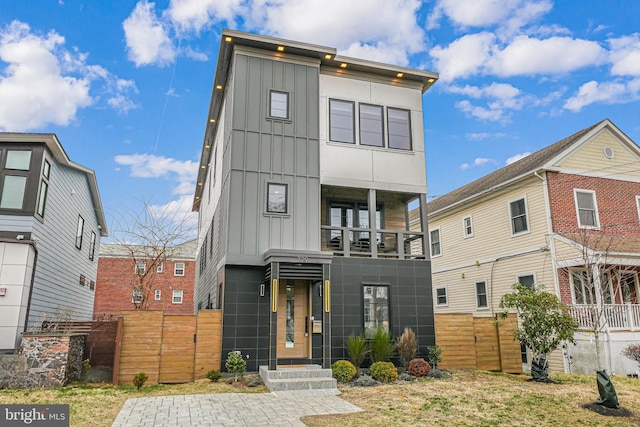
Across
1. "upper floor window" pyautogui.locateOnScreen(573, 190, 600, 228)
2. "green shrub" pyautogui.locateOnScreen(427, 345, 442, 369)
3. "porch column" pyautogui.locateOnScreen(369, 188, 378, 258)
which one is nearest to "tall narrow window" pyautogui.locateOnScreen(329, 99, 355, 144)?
"porch column" pyautogui.locateOnScreen(369, 188, 378, 258)

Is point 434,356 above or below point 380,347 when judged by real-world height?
below

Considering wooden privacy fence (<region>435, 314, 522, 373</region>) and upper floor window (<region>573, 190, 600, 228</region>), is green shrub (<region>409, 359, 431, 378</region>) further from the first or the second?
upper floor window (<region>573, 190, 600, 228</region>)

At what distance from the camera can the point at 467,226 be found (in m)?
19.3

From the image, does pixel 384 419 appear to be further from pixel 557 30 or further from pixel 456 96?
pixel 456 96

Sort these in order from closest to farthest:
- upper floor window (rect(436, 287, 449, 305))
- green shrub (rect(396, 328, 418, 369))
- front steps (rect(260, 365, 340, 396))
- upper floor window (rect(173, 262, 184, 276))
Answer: front steps (rect(260, 365, 340, 396)) → green shrub (rect(396, 328, 418, 369)) → upper floor window (rect(436, 287, 449, 305)) → upper floor window (rect(173, 262, 184, 276))

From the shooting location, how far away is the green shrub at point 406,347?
11547 millimetres

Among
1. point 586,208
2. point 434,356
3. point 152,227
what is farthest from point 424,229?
point 152,227

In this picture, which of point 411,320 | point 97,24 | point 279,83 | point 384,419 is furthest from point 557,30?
point 97,24

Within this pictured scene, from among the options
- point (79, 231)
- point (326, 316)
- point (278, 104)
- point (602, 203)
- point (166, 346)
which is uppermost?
point (278, 104)

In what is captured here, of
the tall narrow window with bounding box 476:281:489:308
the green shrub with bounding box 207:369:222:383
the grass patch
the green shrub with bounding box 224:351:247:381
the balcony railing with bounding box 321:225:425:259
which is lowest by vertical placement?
the grass patch

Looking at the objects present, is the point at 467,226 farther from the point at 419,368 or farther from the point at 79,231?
the point at 79,231

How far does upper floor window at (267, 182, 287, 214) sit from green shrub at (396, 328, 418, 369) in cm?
479

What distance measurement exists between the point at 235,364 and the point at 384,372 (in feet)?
12.0

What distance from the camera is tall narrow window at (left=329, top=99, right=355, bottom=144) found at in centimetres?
1367
